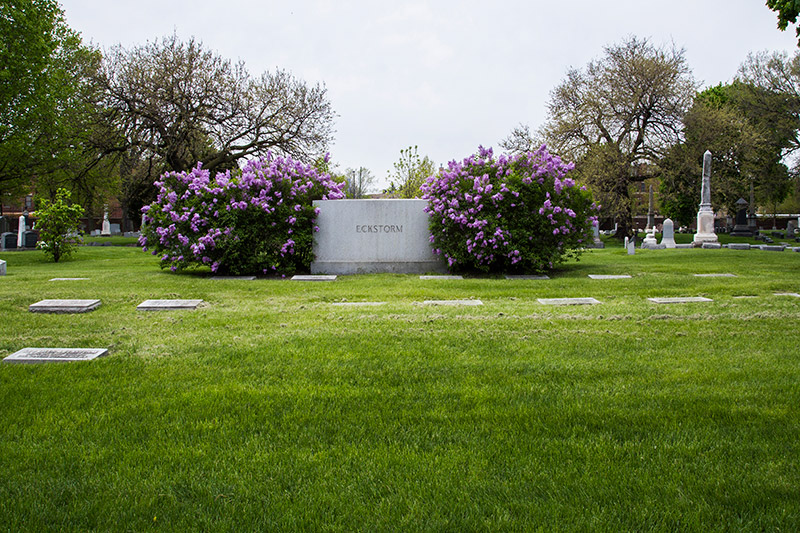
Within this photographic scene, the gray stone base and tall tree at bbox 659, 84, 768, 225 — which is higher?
tall tree at bbox 659, 84, 768, 225

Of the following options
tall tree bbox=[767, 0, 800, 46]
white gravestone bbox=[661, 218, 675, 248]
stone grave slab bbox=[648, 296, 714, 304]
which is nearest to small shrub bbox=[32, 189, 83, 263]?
stone grave slab bbox=[648, 296, 714, 304]

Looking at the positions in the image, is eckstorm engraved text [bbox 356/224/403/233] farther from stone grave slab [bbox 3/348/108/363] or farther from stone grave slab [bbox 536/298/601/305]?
stone grave slab [bbox 3/348/108/363]

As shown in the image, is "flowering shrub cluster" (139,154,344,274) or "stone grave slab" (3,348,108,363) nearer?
"stone grave slab" (3,348,108,363)

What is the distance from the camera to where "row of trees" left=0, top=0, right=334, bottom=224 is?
21.0 meters

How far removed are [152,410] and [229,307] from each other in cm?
376

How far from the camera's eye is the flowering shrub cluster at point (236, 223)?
11.0 metres

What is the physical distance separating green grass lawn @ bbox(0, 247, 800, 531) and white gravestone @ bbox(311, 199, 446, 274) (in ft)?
19.2

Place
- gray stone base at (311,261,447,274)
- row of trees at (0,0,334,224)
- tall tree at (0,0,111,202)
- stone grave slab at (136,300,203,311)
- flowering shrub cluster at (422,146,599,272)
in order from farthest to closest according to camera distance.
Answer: row of trees at (0,0,334,224) → tall tree at (0,0,111,202) → gray stone base at (311,261,447,274) → flowering shrub cluster at (422,146,599,272) → stone grave slab at (136,300,203,311)

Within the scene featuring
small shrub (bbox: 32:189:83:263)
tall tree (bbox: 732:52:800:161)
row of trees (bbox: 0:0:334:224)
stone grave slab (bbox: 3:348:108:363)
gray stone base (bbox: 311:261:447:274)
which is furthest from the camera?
tall tree (bbox: 732:52:800:161)

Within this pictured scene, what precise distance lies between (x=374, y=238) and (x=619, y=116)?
20.7 metres

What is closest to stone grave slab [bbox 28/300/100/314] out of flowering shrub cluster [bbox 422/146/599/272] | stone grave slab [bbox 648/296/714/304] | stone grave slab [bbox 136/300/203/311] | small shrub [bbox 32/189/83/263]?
stone grave slab [bbox 136/300/203/311]

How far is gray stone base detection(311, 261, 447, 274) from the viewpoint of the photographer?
37.8ft

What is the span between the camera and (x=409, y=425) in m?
2.88

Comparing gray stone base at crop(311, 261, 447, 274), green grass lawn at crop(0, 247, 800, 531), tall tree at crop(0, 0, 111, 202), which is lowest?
green grass lawn at crop(0, 247, 800, 531)
